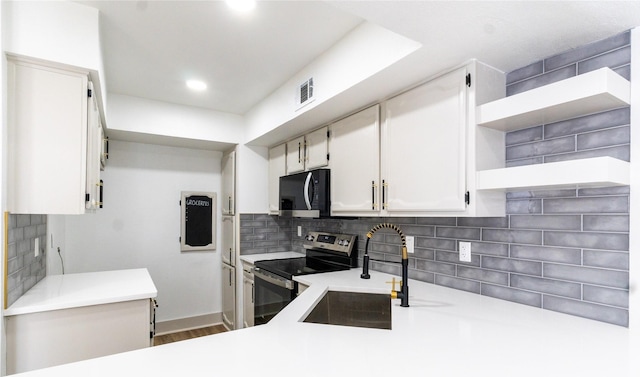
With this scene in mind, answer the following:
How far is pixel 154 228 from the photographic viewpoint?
3807 millimetres

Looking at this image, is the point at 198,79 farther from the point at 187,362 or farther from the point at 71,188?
the point at 187,362

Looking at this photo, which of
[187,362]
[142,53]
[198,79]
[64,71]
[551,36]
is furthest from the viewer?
[198,79]

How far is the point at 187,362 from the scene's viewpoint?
1064 mm

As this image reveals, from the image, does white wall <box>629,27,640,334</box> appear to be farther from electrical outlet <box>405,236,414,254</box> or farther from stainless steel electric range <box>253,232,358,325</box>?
stainless steel electric range <box>253,232,358,325</box>

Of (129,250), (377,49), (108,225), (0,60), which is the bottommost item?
(129,250)

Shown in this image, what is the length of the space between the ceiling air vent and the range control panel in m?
1.20

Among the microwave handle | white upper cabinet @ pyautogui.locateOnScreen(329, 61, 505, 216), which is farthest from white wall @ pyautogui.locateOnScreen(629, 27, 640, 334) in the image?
the microwave handle

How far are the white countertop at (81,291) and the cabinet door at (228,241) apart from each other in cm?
132

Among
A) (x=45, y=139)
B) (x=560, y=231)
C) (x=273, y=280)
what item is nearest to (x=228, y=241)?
(x=273, y=280)

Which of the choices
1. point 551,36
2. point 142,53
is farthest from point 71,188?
point 551,36

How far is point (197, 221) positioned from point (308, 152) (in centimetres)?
180

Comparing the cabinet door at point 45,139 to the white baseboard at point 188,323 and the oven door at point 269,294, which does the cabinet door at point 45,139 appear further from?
the white baseboard at point 188,323

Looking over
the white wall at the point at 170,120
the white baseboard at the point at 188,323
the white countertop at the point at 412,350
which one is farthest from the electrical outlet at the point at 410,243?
the white baseboard at the point at 188,323

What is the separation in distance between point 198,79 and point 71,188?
136cm
